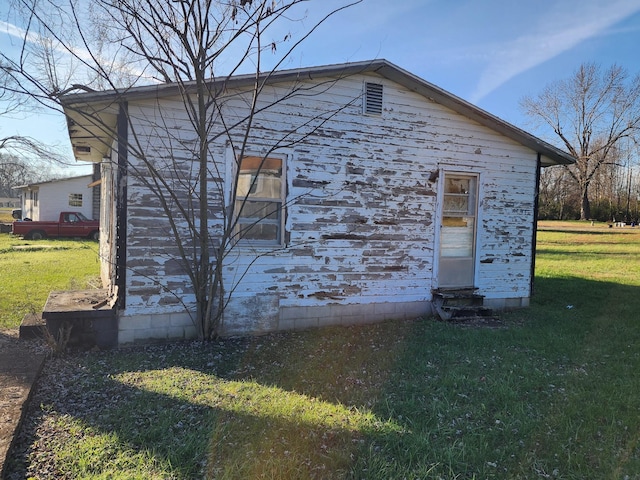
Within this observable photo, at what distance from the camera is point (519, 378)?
4383 mm

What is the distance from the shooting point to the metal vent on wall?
21.2ft

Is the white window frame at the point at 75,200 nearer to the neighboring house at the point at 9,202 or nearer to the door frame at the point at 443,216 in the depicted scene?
the door frame at the point at 443,216

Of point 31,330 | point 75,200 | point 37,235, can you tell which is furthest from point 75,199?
point 31,330

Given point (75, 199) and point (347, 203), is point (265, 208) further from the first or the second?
point (75, 199)

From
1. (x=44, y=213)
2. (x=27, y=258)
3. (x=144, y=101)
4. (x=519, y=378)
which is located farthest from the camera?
(x=44, y=213)

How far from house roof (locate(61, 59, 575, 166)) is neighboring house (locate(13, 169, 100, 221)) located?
18.0 metres

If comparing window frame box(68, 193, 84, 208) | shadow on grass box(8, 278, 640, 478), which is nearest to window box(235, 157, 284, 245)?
shadow on grass box(8, 278, 640, 478)

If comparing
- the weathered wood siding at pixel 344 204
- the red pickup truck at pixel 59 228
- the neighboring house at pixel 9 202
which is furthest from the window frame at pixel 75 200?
the neighboring house at pixel 9 202

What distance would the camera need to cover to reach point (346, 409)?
11.9ft

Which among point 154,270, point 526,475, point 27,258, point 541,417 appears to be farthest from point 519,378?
point 27,258

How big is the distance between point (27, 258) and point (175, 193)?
35.2 ft

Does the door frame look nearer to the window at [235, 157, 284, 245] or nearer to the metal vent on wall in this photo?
the metal vent on wall

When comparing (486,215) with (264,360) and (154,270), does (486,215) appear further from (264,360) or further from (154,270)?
(154,270)

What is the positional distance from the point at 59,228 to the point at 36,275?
1204 centimetres
